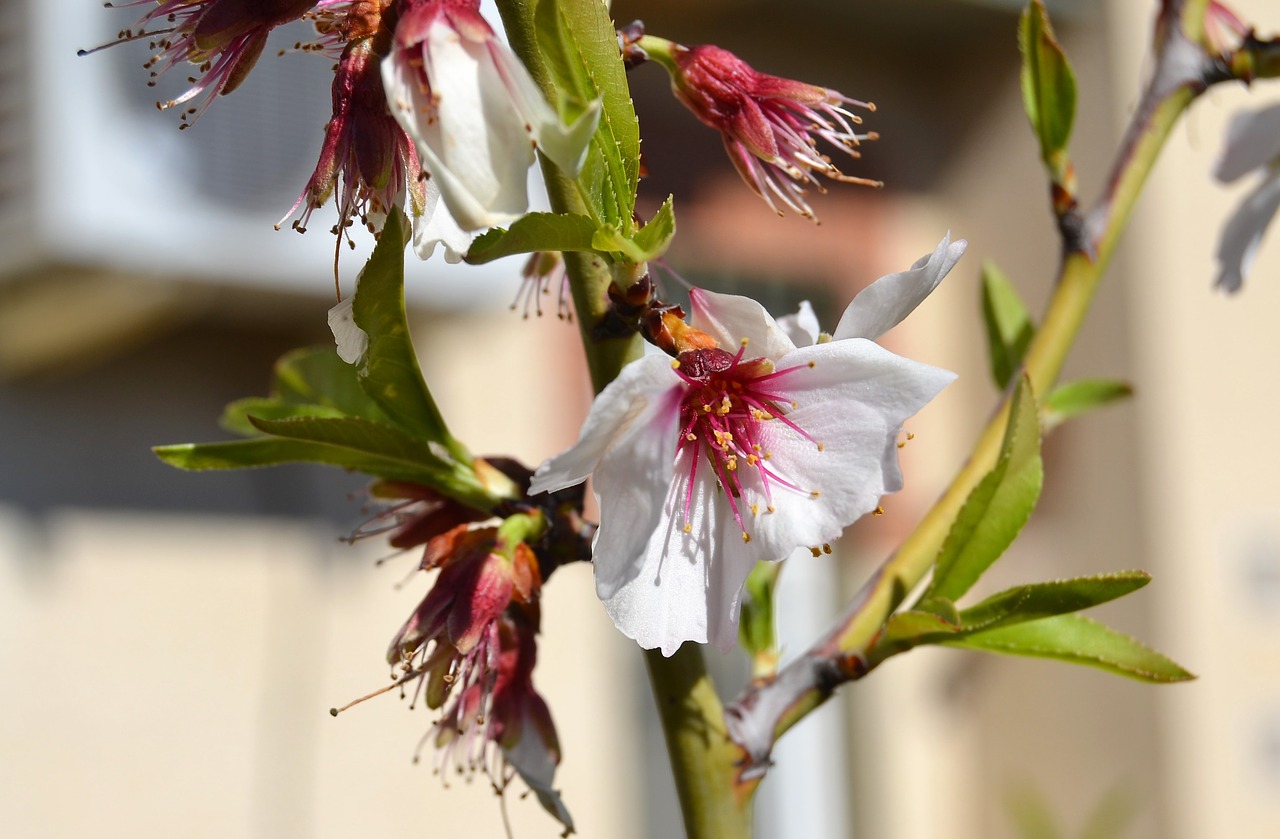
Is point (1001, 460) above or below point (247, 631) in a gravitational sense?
above

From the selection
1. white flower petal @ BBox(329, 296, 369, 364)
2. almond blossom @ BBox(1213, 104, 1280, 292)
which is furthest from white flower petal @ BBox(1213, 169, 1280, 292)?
white flower petal @ BBox(329, 296, 369, 364)

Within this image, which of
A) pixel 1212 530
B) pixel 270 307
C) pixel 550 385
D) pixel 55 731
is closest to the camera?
pixel 55 731

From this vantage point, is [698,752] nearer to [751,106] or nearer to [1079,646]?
[1079,646]

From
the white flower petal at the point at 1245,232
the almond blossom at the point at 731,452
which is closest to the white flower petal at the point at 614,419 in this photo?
the almond blossom at the point at 731,452

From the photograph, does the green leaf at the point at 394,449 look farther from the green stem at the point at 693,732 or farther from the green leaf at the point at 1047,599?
the green leaf at the point at 1047,599

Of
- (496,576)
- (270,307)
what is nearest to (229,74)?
(496,576)

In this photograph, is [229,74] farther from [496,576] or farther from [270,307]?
[270,307]
